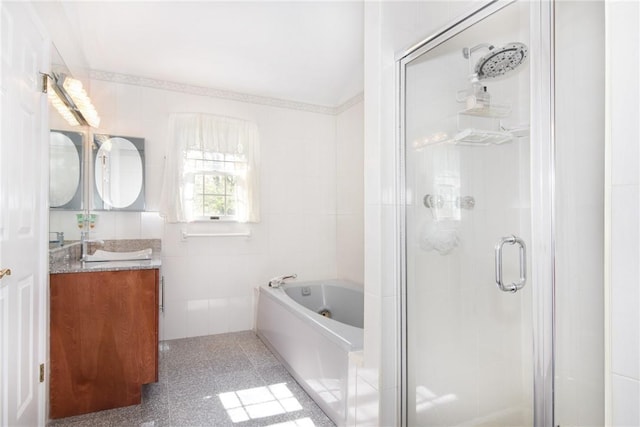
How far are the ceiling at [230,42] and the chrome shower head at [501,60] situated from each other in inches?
43.4

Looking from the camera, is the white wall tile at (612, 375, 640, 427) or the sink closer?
the white wall tile at (612, 375, 640, 427)

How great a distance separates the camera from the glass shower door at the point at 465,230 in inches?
50.8

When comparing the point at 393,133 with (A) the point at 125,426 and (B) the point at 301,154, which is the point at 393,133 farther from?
(B) the point at 301,154

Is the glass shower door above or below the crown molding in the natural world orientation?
below

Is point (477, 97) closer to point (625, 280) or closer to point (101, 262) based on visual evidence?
point (625, 280)

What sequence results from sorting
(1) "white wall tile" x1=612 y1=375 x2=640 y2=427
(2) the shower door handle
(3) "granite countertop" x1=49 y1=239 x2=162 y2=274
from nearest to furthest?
(1) "white wall tile" x1=612 y1=375 x2=640 y2=427 < (2) the shower door handle < (3) "granite countertop" x1=49 y1=239 x2=162 y2=274

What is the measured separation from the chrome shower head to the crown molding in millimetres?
2057

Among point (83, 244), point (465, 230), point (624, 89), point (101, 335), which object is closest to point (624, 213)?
point (624, 89)

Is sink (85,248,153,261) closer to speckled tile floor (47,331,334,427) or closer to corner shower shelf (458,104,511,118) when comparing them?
speckled tile floor (47,331,334,427)

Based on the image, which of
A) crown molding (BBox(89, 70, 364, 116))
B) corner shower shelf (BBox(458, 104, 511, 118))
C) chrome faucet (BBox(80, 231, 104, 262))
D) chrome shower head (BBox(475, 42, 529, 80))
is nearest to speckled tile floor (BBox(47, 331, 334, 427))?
chrome faucet (BBox(80, 231, 104, 262))

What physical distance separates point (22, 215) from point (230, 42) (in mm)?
1733

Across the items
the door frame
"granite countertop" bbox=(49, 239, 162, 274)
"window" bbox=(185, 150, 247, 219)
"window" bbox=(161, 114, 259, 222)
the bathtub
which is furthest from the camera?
"window" bbox=(185, 150, 247, 219)

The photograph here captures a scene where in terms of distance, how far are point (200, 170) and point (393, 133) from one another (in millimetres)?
2265

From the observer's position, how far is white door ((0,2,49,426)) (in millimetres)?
1397
